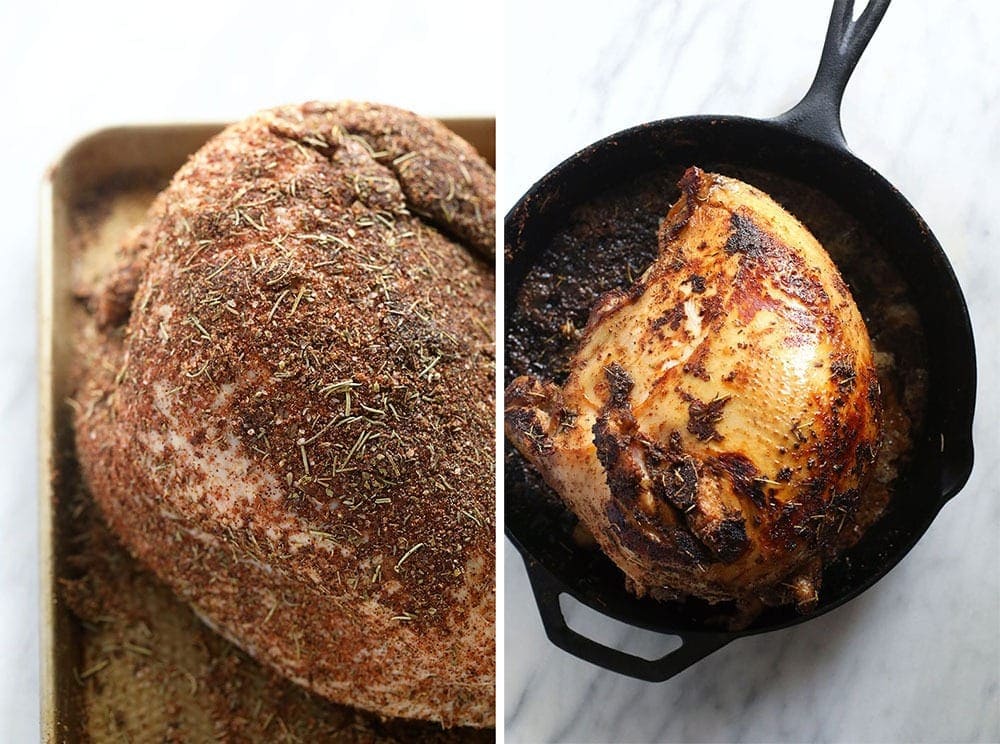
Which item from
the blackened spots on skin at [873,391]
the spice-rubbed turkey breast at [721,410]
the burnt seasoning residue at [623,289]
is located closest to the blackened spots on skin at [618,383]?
the spice-rubbed turkey breast at [721,410]

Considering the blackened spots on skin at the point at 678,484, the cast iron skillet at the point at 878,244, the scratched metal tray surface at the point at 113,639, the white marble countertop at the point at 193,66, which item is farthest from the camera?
the white marble countertop at the point at 193,66

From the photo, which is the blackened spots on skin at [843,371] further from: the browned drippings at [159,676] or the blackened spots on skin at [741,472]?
the browned drippings at [159,676]

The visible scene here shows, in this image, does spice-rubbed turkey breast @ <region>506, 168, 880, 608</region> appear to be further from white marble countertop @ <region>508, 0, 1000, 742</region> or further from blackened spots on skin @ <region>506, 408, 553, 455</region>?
white marble countertop @ <region>508, 0, 1000, 742</region>

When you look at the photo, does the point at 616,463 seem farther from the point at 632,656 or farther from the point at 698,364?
the point at 632,656

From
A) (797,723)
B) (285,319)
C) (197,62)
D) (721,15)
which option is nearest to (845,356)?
(721,15)

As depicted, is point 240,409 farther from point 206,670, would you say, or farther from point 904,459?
point 904,459

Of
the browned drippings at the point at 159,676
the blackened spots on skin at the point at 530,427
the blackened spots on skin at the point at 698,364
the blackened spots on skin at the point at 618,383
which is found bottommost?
the browned drippings at the point at 159,676
